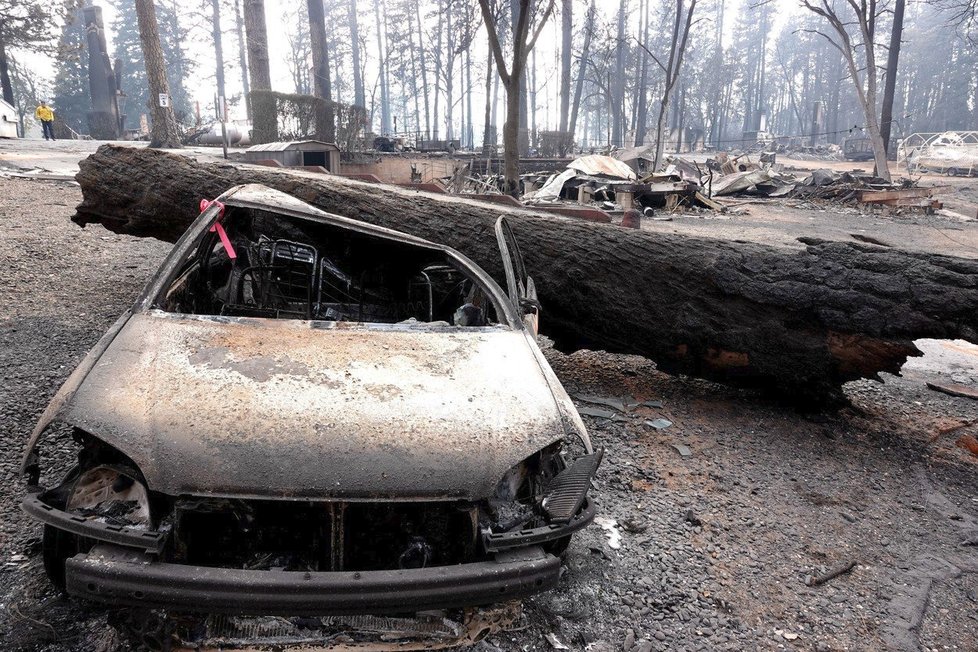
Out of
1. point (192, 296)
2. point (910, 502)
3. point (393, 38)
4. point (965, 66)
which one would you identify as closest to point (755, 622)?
point (910, 502)

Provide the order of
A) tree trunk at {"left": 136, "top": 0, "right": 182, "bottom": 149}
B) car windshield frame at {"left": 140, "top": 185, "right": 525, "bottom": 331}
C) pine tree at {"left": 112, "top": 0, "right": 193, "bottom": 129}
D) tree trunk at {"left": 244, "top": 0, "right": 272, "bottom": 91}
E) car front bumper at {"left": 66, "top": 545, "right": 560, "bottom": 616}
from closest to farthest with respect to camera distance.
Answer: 1. car front bumper at {"left": 66, "top": 545, "right": 560, "bottom": 616}
2. car windshield frame at {"left": 140, "top": 185, "right": 525, "bottom": 331}
3. tree trunk at {"left": 136, "top": 0, "right": 182, "bottom": 149}
4. tree trunk at {"left": 244, "top": 0, "right": 272, "bottom": 91}
5. pine tree at {"left": 112, "top": 0, "right": 193, "bottom": 129}

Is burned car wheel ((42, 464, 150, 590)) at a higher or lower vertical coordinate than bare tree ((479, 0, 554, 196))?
lower

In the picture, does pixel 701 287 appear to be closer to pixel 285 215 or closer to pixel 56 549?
pixel 285 215

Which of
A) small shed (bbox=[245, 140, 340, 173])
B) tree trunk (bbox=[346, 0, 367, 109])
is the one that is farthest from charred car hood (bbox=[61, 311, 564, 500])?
tree trunk (bbox=[346, 0, 367, 109])

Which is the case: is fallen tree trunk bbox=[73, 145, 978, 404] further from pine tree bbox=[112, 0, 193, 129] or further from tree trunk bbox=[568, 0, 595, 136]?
pine tree bbox=[112, 0, 193, 129]

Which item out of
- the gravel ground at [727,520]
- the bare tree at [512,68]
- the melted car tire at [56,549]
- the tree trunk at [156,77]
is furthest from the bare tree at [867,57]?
the melted car tire at [56,549]

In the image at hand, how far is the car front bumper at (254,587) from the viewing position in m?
1.79

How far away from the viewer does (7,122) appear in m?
24.3

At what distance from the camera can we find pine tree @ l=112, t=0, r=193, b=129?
48500 millimetres

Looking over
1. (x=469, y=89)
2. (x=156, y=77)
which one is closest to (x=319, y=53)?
(x=156, y=77)

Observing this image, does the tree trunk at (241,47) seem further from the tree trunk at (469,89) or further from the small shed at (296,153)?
the small shed at (296,153)

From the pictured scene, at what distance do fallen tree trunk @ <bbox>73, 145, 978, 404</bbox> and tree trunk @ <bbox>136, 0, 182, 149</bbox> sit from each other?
48.8 feet

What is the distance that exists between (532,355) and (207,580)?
5.70 ft

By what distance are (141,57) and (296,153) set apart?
46537mm
